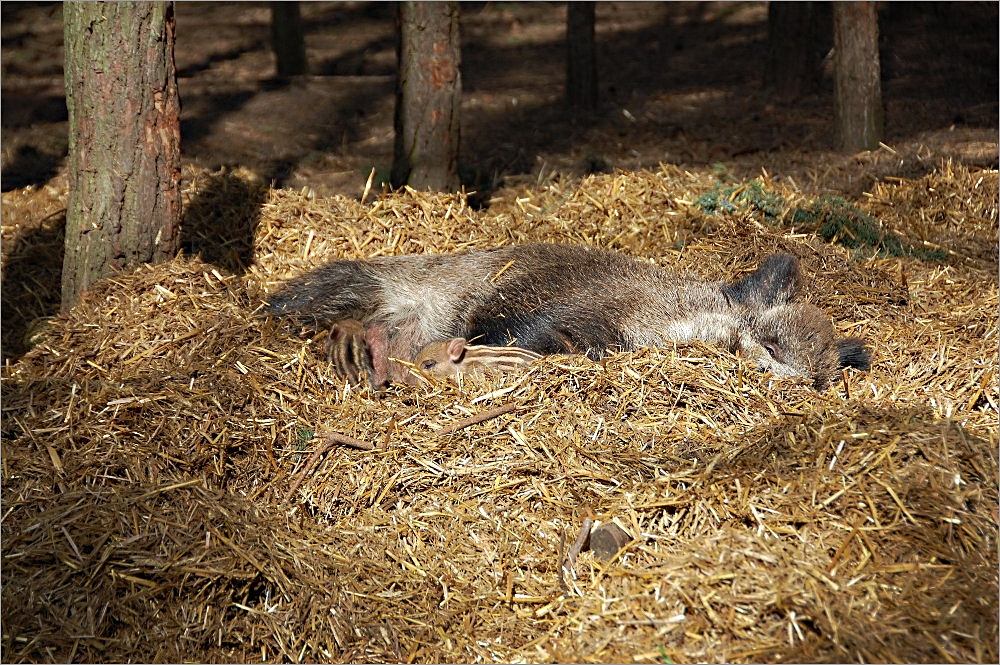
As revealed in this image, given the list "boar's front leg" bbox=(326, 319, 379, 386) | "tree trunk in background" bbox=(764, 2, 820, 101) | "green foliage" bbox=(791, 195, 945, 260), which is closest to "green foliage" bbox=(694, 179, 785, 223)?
"green foliage" bbox=(791, 195, 945, 260)

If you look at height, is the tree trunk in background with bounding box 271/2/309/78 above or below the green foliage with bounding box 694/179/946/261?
above

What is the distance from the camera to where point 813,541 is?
3445mm

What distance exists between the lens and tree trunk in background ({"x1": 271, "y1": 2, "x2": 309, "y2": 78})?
41.8 feet

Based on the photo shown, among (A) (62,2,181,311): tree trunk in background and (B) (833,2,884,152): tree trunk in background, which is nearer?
(A) (62,2,181,311): tree trunk in background

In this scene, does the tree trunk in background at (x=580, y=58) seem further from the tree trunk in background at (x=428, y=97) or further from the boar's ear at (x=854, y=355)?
the boar's ear at (x=854, y=355)

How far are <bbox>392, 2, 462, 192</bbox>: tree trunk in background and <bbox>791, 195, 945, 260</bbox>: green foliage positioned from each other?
285 centimetres

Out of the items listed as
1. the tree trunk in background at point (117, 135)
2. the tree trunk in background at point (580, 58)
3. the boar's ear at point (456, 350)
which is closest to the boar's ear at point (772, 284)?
the boar's ear at point (456, 350)

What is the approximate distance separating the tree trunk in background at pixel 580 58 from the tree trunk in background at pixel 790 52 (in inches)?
99.7

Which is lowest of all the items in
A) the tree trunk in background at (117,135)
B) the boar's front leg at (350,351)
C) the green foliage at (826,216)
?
→ the boar's front leg at (350,351)

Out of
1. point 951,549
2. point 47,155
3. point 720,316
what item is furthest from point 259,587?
point 47,155

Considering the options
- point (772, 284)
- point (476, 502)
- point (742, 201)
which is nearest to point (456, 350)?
point (476, 502)

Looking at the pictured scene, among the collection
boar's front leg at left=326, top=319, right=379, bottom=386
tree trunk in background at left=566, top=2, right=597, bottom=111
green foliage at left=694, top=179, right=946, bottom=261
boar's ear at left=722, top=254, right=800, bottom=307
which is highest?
tree trunk in background at left=566, top=2, right=597, bottom=111

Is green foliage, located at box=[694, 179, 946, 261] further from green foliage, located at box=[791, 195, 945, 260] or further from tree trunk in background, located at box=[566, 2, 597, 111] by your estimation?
tree trunk in background, located at box=[566, 2, 597, 111]

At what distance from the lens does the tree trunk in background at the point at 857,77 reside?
29.7 feet
